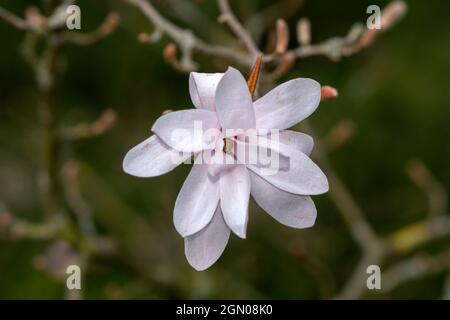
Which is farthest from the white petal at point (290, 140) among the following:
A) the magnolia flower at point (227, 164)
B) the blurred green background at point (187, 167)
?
the blurred green background at point (187, 167)

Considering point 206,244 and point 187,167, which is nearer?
point 206,244

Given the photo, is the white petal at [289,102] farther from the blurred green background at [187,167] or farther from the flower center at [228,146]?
the blurred green background at [187,167]

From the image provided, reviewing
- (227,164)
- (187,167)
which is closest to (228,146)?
(227,164)

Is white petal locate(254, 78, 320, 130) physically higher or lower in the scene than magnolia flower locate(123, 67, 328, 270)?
higher

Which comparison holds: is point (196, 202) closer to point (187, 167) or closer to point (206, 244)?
point (206, 244)

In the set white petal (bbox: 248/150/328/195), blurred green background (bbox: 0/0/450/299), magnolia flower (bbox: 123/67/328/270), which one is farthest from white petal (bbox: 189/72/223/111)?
blurred green background (bbox: 0/0/450/299)

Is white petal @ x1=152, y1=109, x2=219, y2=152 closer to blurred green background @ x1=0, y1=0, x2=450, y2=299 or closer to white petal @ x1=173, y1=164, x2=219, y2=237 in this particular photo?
white petal @ x1=173, y1=164, x2=219, y2=237
